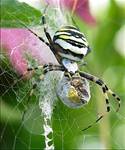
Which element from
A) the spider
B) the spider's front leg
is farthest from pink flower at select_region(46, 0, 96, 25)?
the spider's front leg

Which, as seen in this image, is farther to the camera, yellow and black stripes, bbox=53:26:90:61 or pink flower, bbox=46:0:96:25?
pink flower, bbox=46:0:96:25

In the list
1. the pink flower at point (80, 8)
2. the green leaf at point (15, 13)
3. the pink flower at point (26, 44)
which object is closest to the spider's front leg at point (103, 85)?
the pink flower at point (26, 44)

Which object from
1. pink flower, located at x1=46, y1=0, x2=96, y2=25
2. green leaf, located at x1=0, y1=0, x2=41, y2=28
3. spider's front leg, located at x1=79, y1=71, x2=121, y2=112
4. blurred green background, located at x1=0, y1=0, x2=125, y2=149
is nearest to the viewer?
green leaf, located at x1=0, y1=0, x2=41, y2=28

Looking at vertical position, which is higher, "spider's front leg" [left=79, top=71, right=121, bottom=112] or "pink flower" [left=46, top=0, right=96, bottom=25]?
"pink flower" [left=46, top=0, right=96, bottom=25]

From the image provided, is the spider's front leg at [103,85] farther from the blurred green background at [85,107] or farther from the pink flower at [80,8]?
the pink flower at [80,8]

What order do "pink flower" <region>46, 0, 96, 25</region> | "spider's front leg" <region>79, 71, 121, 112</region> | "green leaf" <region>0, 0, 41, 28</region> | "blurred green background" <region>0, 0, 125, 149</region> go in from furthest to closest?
"spider's front leg" <region>79, 71, 121, 112</region>
"pink flower" <region>46, 0, 96, 25</region>
"blurred green background" <region>0, 0, 125, 149</region>
"green leaf" <region>0, 0, 41, 28</region>

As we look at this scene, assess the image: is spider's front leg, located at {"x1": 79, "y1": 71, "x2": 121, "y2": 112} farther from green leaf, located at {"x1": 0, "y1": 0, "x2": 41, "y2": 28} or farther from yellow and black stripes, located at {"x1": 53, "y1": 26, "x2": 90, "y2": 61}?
green leaf, located at {"x1": 0, "y1": 0, "x2": 41, "y2": 28}
